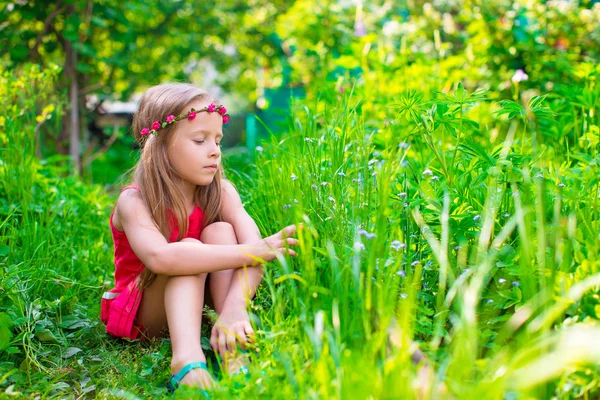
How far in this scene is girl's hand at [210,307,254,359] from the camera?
1.80 metres

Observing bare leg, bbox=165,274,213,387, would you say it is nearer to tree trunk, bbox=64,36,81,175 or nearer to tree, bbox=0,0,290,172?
tree, bbox=0,0,290,172

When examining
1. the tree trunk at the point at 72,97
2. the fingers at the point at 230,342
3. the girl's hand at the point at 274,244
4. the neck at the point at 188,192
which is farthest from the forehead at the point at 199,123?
the tree trunk at the point at 72,97

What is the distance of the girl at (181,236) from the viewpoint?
1940 millimetres

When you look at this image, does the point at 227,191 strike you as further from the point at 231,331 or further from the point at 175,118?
the point at 231,331

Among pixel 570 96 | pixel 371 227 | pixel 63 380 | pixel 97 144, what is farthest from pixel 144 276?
pixel 97 144

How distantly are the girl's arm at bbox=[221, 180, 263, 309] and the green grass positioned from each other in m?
0.07

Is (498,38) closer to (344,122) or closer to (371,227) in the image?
(344,122)

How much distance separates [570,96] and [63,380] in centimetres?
222

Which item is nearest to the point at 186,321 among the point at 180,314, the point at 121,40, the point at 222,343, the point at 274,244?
the point at 180,314

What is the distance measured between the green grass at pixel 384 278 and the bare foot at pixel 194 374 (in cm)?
10

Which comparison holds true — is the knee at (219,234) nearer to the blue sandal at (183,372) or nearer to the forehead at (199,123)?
the forehead at (199,123)

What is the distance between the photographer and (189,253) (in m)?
1.95

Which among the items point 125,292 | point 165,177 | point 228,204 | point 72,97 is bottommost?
point 125,292

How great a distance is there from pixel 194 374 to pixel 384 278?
58 cm
